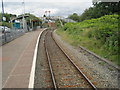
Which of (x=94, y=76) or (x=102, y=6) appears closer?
(x=94, y=76)

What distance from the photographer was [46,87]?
7.40 meters

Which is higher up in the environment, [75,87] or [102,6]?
[102,6]

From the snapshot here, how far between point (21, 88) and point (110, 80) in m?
4.16

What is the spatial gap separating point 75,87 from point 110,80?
193 cm

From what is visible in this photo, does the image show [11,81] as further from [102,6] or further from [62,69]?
[102,6]

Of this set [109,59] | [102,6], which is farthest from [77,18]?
[109,59]

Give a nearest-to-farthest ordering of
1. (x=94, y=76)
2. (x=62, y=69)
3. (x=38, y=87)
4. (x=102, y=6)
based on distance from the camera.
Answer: (x=38, y=87) < (x=94, y=76) < (x=62, y=69) < (x=102, y=6)

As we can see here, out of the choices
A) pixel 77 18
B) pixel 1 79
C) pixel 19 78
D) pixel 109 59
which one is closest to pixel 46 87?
pixel 19 78

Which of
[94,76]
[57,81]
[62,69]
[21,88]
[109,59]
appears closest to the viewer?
[21,88]

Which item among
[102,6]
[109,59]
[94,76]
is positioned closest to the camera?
[94,76]

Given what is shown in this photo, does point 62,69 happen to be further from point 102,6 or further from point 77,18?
point 77,18

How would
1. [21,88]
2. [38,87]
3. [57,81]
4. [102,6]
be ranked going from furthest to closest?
[102,6] → [57,81] → [38,87] → [21,88]

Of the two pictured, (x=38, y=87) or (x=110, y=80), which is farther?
(x=110, y=80)

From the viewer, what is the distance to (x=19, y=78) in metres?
8.12
